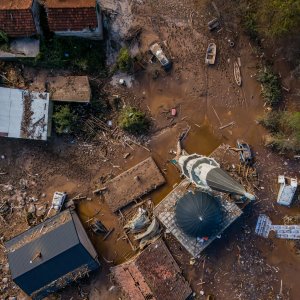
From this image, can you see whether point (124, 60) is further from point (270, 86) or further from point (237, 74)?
point (270, 86)

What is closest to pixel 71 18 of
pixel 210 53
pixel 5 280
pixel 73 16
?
pixel 73 16

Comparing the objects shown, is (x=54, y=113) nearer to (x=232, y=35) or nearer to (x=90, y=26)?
(x=90, y=26)

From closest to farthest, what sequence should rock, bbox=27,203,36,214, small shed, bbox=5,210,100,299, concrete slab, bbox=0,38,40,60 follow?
small shed, bbox=5,210,100,299 < concrete slab, bbox=0,38,40,60 < rock, bbox=27,203,36,214

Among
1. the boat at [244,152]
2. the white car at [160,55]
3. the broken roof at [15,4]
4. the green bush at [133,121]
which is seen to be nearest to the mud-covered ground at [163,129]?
the white car at [160,55]

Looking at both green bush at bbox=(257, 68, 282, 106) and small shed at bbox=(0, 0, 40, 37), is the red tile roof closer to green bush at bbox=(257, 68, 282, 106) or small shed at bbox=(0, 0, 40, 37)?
small shed at bbox=(0, 0, 40, 37)

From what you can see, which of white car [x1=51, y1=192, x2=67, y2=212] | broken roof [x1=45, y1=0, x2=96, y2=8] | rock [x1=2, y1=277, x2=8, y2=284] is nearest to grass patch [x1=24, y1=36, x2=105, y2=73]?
broken roof [x1=45, y1=0, x2=96, y2=8]

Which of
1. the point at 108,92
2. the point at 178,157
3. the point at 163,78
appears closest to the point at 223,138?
the point at 178,157

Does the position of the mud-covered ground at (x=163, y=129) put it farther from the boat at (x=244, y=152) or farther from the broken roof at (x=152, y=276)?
the broken roof at (x=152, y=276)
